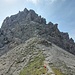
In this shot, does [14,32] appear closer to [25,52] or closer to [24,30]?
[24,30]

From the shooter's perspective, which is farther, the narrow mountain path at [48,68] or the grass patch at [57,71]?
the grass patch at [57,71]

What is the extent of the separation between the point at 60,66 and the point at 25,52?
2434cm

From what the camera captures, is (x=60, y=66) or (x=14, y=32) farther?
(x=14, y=32)

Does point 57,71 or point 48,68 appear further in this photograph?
point 48,68

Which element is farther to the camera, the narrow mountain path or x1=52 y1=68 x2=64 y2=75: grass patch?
x1=52 y1=68 x2=64 y2=75: grass patch

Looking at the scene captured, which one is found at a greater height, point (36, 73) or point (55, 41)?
point (55, 41)

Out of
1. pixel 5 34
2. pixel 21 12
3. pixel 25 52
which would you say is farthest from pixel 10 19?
pixel 25 52

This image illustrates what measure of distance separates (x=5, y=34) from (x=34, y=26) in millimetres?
22549

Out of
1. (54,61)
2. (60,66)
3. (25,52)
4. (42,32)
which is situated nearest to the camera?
(60,66)

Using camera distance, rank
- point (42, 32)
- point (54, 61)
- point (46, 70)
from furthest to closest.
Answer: point (42, 32) → point (54, 61) → point (46, 70)

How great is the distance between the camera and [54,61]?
166 ft

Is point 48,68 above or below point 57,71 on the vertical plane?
above

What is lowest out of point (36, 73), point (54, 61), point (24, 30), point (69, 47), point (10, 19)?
point (36, 73)

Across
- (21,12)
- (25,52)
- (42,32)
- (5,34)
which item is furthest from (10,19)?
(25,52)
